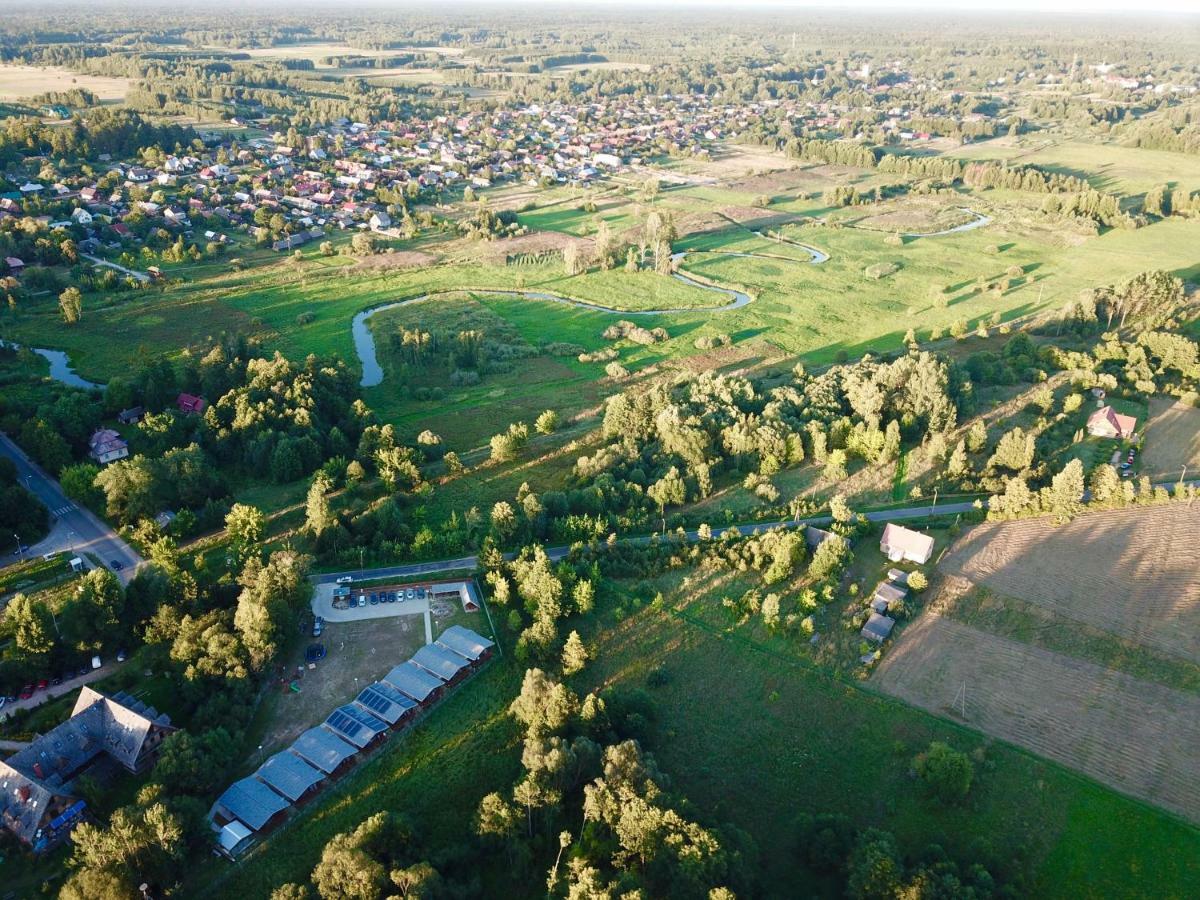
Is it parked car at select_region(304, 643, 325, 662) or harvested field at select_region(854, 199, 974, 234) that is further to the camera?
harvested field at select_region(854, 199, 974, 234)

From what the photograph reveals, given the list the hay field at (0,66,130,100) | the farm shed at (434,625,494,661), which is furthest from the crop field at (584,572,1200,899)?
the hay field at (0,66,130,100)

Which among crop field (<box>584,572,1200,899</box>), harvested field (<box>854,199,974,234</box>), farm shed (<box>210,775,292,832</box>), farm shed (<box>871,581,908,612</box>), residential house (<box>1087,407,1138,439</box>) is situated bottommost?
crop field (<box>584,572,1200,899</box>)

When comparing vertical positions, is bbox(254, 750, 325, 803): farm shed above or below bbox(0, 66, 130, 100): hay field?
below

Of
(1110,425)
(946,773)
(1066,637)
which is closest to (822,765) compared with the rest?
(946,773)

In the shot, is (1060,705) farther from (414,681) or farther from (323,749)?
(323,749)

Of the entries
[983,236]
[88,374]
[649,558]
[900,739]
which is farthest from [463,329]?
[983,236]

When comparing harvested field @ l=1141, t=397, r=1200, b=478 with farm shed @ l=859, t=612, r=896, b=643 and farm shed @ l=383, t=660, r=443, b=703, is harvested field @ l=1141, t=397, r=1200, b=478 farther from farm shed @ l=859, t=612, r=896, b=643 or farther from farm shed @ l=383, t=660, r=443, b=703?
farm shed @ l=383, t=660, r=443, b=703

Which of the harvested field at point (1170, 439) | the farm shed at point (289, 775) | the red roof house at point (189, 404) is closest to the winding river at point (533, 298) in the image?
the red roof house at point (189, 404)

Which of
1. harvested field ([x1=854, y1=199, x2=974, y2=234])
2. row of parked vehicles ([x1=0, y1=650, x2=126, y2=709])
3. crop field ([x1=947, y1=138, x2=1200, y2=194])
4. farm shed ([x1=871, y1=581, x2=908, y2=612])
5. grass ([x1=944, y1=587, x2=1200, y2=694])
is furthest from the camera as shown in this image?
crop field ([x1=947, y1=138, x2=1200, y2=194])
